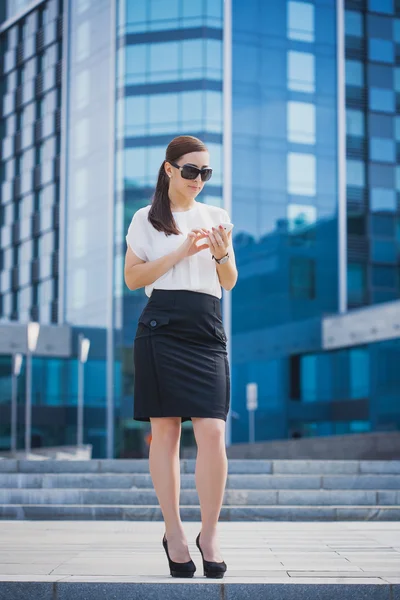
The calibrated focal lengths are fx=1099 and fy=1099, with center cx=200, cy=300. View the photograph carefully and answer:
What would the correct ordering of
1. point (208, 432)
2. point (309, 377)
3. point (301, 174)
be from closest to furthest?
1. point (208, 432)
2. point (309, 377)
3. point (301, 174)

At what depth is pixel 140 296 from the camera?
154ft

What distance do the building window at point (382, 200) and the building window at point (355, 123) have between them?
278 centimetres

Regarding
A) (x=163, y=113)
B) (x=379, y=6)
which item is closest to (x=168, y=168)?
(x=163, y=113)

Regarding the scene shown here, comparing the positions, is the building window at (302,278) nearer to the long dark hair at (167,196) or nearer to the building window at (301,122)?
the building window at (301,122)

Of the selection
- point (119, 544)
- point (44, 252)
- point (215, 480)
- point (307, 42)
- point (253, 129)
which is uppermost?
point (307, 42)

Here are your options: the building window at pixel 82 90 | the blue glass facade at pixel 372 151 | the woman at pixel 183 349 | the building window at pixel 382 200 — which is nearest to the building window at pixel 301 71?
the blue glass facade at pixel 372 151

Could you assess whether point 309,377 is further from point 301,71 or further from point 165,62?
point 165,62

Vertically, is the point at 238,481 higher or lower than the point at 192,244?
lower

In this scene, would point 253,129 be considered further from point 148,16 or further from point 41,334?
point 41,334

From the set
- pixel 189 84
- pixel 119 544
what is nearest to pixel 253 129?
pixel 189 84

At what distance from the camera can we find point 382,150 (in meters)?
52.6

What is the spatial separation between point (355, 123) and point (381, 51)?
4.18m

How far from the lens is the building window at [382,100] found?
172ft

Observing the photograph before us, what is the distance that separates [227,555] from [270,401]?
40.1 m
